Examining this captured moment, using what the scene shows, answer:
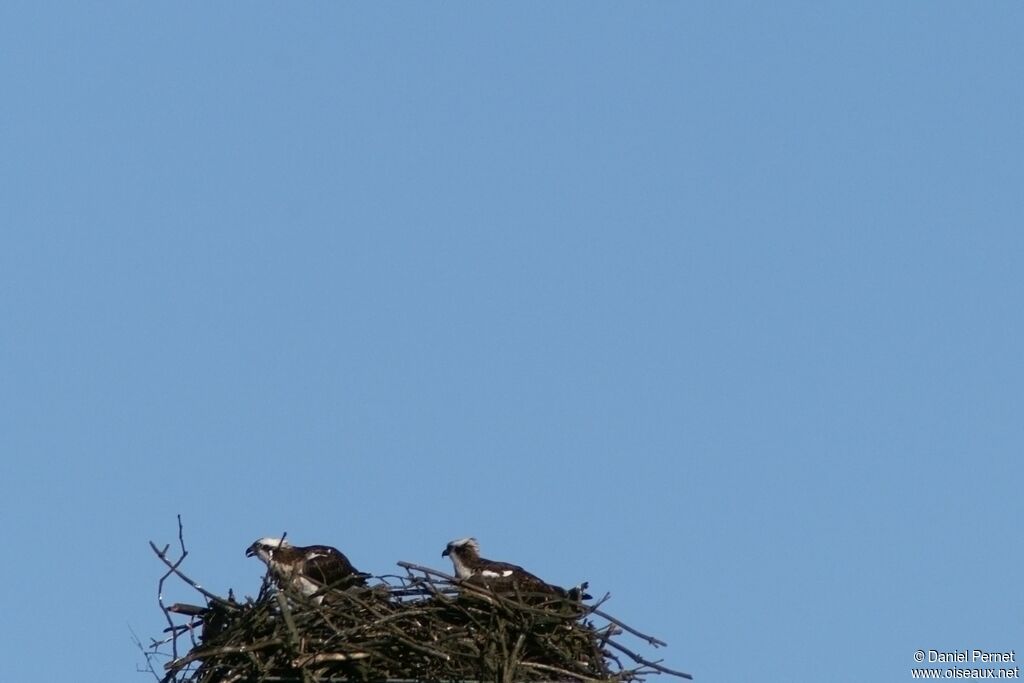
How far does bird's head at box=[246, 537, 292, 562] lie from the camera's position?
1617 centimetres

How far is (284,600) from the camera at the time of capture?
13758mm

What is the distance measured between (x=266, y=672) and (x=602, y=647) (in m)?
2.82

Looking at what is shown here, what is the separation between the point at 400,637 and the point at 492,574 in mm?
2195

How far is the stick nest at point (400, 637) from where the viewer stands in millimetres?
13508

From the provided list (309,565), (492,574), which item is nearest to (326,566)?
(309,565)

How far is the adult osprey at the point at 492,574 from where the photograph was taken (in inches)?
591

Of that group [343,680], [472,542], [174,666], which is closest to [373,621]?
[343,680]

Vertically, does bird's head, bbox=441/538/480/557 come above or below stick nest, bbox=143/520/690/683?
above

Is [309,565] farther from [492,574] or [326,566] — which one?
[492,574]

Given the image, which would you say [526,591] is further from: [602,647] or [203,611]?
[203,611]

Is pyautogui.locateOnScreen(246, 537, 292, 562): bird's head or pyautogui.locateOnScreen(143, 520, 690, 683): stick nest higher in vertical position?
pyautogui.locateOnScreen(246, 537, 292, 562): bird's head

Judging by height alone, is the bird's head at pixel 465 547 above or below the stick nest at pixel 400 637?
above

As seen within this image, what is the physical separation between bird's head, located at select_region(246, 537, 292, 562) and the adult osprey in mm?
1576

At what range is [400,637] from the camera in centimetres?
1375
